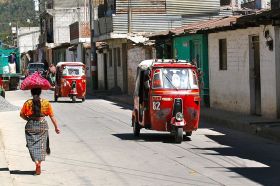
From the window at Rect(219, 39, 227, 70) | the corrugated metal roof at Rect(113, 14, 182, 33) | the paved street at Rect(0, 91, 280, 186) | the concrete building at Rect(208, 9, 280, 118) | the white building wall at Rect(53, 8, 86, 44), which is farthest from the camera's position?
the white building wall at Rect(53, 8, 86, 44)

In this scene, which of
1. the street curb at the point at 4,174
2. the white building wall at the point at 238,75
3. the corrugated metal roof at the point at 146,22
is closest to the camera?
the street curb at the point at 4,174

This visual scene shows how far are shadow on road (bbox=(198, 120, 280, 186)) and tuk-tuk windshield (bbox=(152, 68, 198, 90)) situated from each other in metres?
1.59

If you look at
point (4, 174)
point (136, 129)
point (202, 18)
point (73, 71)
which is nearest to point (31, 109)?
point (4, 174)

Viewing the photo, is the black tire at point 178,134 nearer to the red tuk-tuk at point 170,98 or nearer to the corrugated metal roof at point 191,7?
the red tuk-tuk at point 170,98

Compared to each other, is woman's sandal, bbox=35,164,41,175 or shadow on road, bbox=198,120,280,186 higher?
woman's sandal, bbox=35,164,41,175

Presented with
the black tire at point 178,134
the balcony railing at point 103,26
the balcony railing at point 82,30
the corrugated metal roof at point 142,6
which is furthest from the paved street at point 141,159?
the balcony railing at point 82,30

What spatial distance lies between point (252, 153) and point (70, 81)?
20735 millimetres

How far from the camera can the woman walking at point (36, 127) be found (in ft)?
36.0

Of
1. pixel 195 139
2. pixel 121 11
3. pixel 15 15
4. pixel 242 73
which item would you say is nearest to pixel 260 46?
pixel 242 73

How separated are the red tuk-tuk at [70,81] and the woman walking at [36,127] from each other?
72.7ft

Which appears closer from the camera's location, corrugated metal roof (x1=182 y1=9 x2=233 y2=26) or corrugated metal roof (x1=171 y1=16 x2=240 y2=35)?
corrugated metal roof (x1=171 y1=16 x2=240 y2=35)

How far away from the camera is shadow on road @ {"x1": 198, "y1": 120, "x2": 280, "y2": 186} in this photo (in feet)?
→ 35.3

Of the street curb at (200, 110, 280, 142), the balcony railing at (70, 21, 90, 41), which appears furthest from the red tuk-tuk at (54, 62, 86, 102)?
the balcony railing at (70, 21, 90, 41)

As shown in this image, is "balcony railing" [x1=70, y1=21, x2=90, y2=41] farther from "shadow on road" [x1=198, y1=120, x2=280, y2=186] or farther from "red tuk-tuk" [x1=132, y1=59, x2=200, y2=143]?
Answer: "red tuk-tuk" [x1=132, y1=59, x2=200, y2=143]
